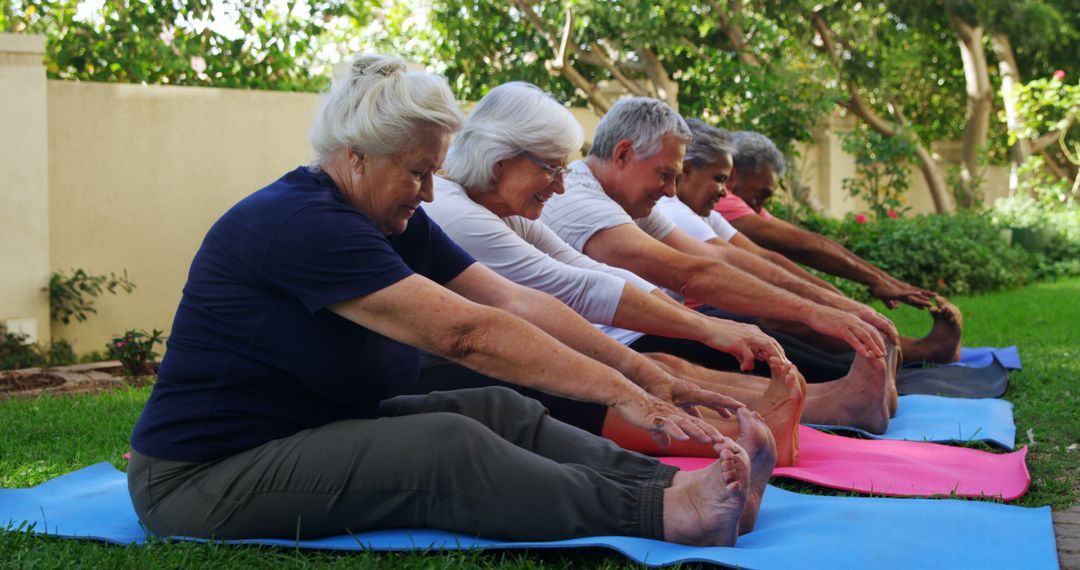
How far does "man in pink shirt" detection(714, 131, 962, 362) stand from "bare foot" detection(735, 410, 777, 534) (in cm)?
321

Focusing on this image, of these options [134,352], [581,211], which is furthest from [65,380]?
[581,211]

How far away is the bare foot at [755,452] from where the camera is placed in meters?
2.75

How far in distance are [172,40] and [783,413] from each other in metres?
6.59

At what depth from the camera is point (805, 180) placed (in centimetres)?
1425

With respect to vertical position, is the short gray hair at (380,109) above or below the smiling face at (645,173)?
above

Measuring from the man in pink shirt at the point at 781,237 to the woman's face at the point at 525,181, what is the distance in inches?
88.7

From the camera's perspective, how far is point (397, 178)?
2777 millimetres

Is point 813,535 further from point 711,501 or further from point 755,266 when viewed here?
point 755,266

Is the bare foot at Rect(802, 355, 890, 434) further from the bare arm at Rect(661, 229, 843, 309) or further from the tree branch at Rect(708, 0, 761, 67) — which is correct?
the tree branch at Rect(708, 0, 761, 67)

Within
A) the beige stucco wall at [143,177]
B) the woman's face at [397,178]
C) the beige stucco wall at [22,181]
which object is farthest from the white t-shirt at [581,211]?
the beige stucco wall at [143,177]

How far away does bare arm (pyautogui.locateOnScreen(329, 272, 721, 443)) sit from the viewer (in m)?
2.55

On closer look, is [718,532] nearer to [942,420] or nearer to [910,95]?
[942,420]

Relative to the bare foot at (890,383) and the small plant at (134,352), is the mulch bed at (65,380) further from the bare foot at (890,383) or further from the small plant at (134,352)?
the bare foot at (890,383)

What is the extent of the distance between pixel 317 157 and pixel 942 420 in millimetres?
2937
